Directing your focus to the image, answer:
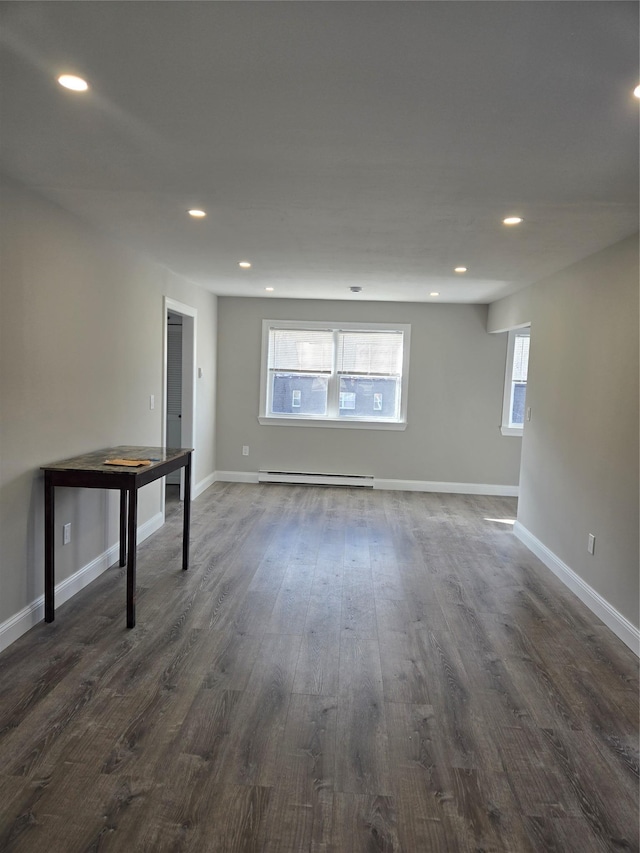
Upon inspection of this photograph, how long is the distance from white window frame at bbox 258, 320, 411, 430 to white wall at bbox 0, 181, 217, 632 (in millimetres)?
2403

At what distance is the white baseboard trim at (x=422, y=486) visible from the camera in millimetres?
7062

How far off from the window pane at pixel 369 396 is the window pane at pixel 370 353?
0.35 feet

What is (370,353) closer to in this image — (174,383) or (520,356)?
(520,356)

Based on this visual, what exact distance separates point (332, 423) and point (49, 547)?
14.7 feet

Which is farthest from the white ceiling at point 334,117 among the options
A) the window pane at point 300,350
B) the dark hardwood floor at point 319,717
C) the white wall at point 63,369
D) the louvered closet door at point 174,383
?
the window pane at point 300,350

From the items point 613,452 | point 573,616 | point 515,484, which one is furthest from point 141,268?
point 515,484

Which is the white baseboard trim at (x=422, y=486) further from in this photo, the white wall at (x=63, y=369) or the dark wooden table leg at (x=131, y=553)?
the dark wooden table leg at (x=131, y=553)

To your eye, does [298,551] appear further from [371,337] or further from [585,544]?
[371,337]

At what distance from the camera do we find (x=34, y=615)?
3.06m

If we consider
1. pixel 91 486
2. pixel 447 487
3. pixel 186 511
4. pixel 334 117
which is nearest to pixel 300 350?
pixel 447 487

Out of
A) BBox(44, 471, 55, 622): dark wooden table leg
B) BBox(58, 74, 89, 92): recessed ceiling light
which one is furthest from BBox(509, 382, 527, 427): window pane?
BBox(58, 74, 89, 92): recessed ceiling light

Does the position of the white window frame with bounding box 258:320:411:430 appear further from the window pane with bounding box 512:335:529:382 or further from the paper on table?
the paper on table

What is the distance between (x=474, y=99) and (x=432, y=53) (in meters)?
0.30

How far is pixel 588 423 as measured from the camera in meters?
3.82
